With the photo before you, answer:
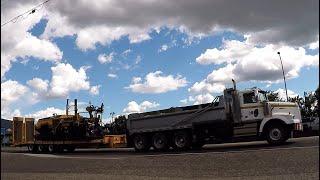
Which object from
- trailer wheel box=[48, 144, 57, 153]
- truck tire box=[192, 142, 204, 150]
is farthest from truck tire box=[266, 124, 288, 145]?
trailer wheel box=[48, 144, 57, 153]

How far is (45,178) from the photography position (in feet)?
51.0

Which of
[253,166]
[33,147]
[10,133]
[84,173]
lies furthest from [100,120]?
[253,166]

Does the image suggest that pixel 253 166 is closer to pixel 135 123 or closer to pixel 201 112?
pixel 201 112

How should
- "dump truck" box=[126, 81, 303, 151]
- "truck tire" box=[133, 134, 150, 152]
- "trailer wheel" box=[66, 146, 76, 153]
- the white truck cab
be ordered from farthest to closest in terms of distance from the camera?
"trailer wheel" box=[66, 146, 76, 153] < "truck tire" box=[133, 134, 150, 152] < "dump truck" box=[126, 81, 303, 151] < the white truck cab

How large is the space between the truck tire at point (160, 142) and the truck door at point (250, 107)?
174 inches

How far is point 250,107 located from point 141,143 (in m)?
6.53

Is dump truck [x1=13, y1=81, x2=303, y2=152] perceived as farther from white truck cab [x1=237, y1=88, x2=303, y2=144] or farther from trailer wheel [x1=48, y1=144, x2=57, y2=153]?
trailer wheel [x1=48, y1=144, x2=57, y2=153]

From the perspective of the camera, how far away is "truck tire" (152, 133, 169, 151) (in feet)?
84.3

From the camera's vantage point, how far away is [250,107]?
2344 centimetres

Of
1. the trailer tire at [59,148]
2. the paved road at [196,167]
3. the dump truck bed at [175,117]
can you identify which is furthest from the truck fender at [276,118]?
the trailer tire at [59,148]

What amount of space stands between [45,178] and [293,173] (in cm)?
742

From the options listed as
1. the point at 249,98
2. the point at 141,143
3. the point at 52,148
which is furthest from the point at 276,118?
the point at 52,148

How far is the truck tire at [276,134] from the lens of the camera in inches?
865

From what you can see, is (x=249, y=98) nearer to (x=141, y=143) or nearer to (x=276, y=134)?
(x=276, y=134)
